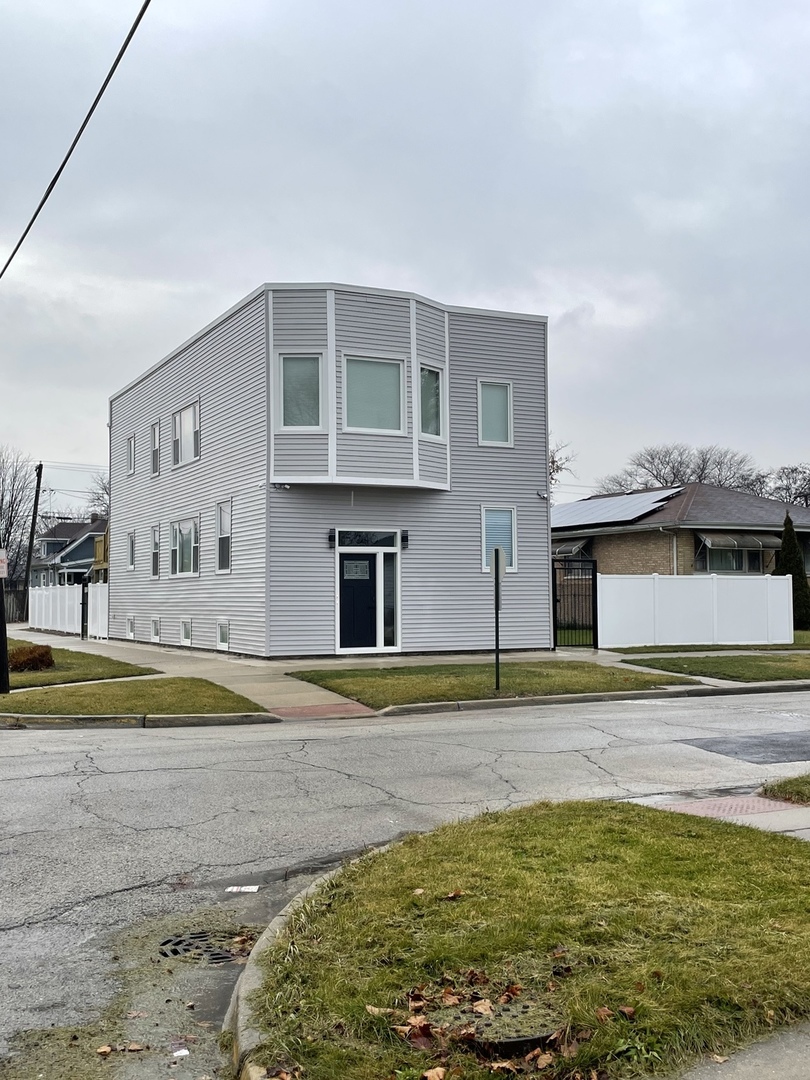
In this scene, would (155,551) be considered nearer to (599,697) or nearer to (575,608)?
(575,608)

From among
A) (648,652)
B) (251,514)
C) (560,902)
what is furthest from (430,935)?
(648,652)

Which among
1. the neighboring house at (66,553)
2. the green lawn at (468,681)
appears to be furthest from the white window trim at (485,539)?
the neighboring house at (66,553)

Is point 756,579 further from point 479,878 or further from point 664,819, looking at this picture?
Answer: point 479,878

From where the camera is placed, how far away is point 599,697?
17500 mm

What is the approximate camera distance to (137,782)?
381 inches

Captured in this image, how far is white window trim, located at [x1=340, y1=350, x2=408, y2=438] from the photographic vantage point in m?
23.4

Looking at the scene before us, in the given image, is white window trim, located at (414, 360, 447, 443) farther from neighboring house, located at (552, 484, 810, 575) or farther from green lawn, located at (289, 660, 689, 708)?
neighboring house, located at (552, 484, 810, 575)

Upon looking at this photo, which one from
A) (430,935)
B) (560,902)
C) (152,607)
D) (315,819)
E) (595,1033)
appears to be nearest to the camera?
(595,1033)

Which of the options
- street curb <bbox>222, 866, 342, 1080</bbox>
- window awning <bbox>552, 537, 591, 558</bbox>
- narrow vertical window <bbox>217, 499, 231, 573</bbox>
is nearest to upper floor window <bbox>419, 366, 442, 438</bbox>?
narrow vertical window <bbox>217, 499, 231, 573</bbox>

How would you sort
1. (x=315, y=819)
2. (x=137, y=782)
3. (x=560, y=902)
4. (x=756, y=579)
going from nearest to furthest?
(x=560, y=902) → (x=315, y=819) → (x=137, y=782) → (x=756, y=579)

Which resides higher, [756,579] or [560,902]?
[756,579]

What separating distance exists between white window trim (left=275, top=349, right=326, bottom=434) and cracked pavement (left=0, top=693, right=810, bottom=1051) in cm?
967

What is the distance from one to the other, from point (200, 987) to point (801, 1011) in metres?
2.67

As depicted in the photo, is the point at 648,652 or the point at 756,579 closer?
the point at 648,652
